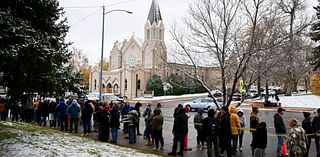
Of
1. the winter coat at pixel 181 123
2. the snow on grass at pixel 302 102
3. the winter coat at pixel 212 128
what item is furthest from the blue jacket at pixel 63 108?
the snow on grass at pixel 302 102

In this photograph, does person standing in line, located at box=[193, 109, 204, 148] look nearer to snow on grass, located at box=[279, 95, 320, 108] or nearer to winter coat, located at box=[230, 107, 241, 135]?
winter coat, located at box=[230, 107, 241, 135]

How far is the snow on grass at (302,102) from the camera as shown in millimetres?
41494

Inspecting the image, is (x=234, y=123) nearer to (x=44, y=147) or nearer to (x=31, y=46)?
(x=44, y=147)

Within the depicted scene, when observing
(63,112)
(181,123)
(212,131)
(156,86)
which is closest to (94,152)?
(181,123)

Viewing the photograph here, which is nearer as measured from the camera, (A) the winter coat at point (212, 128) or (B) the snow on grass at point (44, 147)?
(B) the snow on grass at point (44, 147)

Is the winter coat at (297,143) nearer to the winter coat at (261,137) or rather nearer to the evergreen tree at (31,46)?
the winter coat at (261,137)

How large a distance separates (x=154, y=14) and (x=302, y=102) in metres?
45.8

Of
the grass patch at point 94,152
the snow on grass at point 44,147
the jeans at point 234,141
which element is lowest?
the jeans at point 234,141

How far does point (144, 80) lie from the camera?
235 ft

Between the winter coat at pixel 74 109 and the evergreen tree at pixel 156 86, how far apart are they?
51.0 m

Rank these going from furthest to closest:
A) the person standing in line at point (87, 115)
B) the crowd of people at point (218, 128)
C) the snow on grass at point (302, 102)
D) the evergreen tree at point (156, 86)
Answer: the evergreen tree at point (156, 86) → the snow on grass at point (302, 102) → the person standing in line at point (87, 115) → the crowd of people at point (218, 128)

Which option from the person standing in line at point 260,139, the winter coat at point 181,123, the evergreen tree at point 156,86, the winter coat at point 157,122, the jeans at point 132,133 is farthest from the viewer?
the evergreen tree at point 156,86

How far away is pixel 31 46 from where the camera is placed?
385 inches

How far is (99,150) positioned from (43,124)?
38.9 feet
